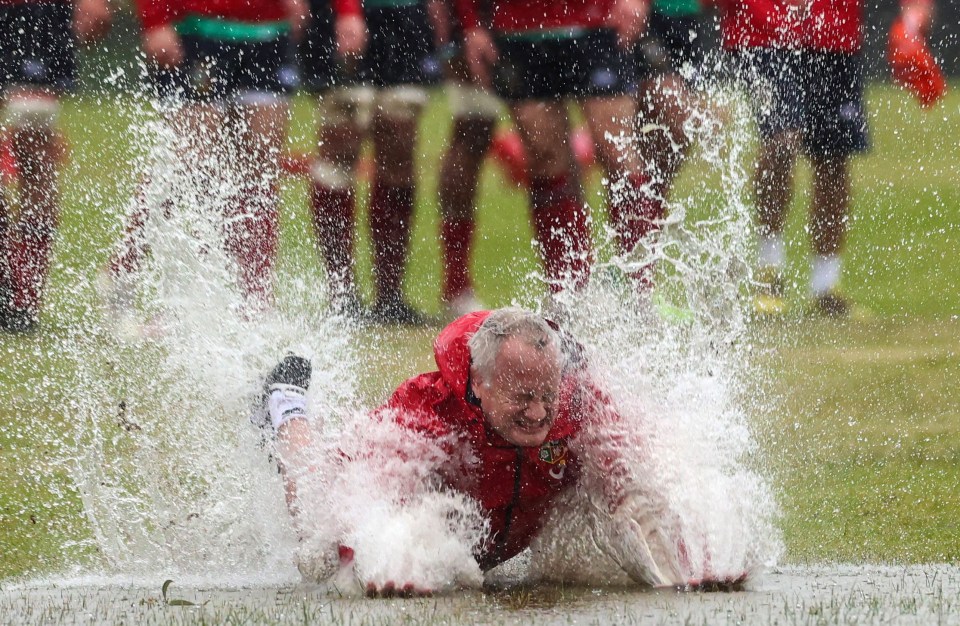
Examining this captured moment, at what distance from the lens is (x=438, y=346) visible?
14.7ft

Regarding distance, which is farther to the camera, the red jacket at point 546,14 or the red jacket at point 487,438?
the red jacket at point 546,14

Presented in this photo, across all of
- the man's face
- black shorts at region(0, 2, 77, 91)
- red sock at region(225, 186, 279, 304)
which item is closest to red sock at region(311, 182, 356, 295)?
red sock at region(225, 186, 279, 304)

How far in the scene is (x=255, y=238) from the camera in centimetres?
791

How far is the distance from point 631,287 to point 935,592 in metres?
Result: 2.26

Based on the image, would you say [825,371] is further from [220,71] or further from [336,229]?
[220,71]

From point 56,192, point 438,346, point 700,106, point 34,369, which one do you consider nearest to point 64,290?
point 56,192

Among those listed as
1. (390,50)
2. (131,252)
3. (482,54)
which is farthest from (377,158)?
(131,252)

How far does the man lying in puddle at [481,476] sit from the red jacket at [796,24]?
4.56 m

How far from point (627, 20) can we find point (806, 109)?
5.34 ft

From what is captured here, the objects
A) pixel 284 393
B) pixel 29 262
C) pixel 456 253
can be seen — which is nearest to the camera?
pixel 284 393

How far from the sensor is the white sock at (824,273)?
903 cm

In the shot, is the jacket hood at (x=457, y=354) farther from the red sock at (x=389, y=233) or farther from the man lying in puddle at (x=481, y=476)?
the red sock at (x=389, y=233)

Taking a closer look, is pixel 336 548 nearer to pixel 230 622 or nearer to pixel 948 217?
pixel 230 622

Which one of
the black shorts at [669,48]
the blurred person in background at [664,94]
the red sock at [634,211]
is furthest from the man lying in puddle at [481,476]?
the black shorts at [669,48]
